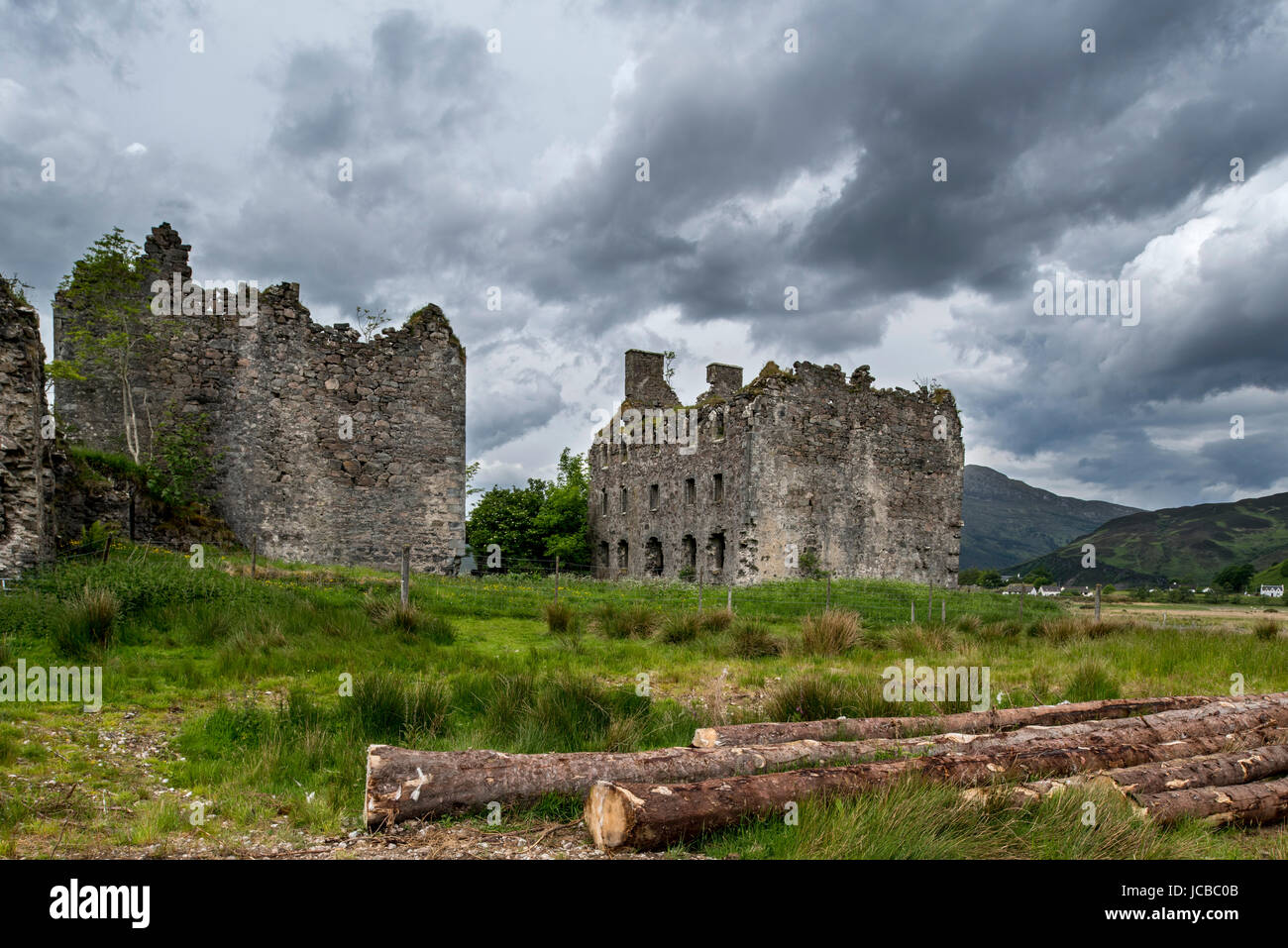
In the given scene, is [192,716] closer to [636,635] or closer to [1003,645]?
[636,635]

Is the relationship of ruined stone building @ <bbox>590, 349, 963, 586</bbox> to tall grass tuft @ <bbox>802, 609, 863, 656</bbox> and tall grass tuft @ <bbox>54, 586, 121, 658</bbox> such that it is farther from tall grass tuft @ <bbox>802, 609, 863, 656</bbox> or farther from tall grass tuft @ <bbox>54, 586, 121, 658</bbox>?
tall grass tuft @ <bbox>54, 586, 121, 658</bbox>

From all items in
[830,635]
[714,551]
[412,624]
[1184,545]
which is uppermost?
[714,551]

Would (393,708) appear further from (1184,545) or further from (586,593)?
(1184,545)

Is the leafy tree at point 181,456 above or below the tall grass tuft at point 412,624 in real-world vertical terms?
above

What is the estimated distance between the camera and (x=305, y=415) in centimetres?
1875

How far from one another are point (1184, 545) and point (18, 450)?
495 feet

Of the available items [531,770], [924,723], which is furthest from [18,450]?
[924,723]

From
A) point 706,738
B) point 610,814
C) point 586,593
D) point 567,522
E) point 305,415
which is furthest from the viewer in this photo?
point 567,522

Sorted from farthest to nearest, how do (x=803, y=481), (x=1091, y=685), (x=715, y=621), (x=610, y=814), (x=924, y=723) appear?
1. (x=803, y=481)
2. (x=715, y=621)
3. (x=1091, y=685)
4. (x=924, y=723)
5. (x=610, y=814)

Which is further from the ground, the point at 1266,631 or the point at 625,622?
the point at 625,622

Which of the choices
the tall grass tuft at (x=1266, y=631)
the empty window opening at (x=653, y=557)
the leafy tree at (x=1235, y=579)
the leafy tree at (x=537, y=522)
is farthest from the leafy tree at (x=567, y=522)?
the leafy tree at (x=1235, y=579)

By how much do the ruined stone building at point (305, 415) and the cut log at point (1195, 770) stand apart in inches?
635

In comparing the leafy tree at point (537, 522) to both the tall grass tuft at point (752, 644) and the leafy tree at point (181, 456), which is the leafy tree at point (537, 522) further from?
the tall grass tuft at point (752, 644)

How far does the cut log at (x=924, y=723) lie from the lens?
244 inches
